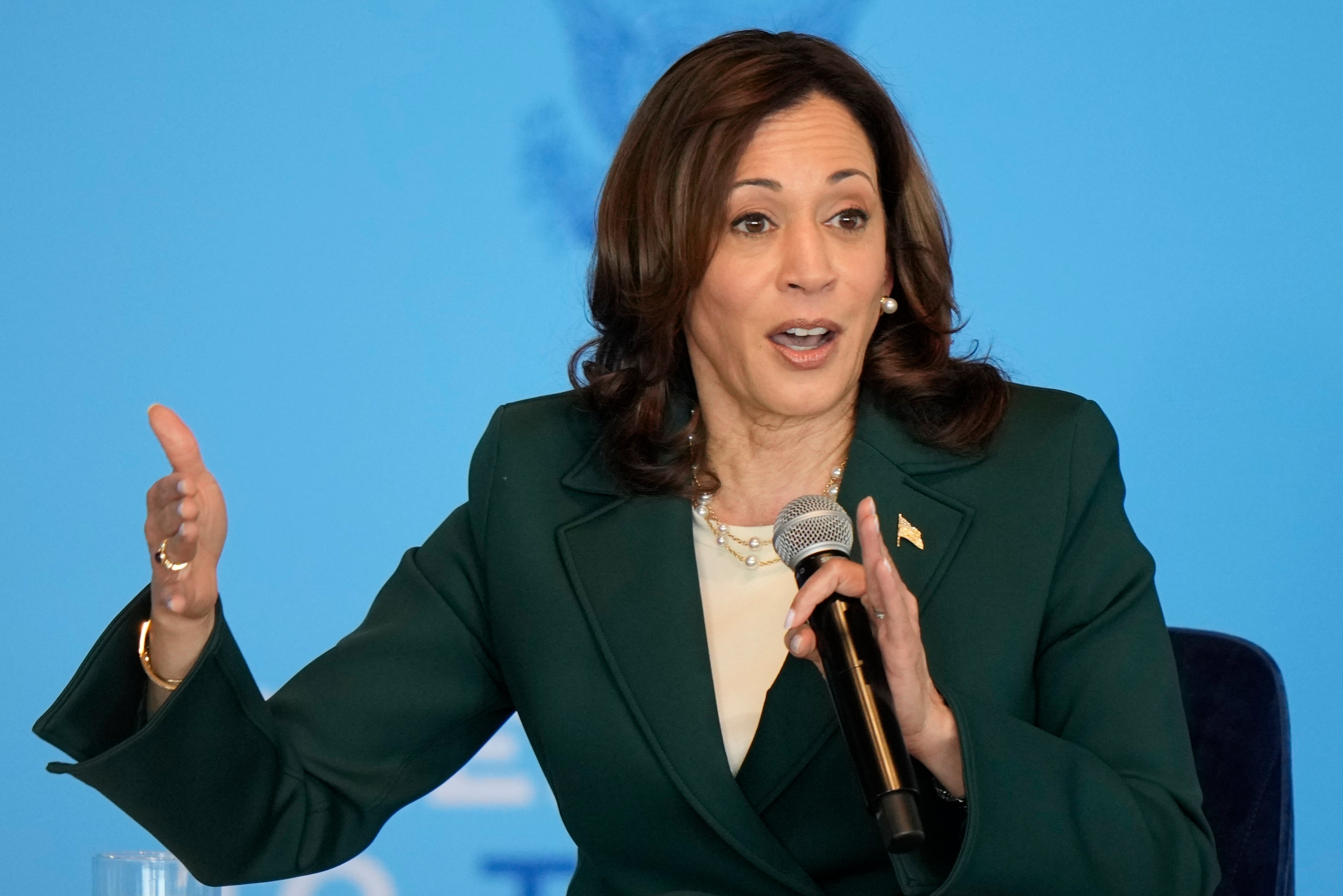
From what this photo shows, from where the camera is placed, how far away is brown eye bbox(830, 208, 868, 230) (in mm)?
1717

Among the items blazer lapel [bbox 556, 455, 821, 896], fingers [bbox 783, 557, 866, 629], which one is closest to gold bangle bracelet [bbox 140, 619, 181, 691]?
blazer lapel [bbox 556, 455, 821, 896]

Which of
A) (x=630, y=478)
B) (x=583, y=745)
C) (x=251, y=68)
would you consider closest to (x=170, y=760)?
(x=583, y=745)

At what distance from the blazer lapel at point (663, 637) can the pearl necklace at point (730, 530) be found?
63 millimetres

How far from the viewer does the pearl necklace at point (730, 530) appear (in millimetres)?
1736

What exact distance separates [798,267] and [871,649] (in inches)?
24.4

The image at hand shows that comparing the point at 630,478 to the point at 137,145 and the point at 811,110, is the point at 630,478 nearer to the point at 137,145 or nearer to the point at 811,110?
the point at 811,110

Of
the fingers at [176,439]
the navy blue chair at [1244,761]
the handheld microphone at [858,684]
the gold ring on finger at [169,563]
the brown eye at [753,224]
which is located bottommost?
the navy blue chair at [1244,761]

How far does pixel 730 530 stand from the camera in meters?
1.77

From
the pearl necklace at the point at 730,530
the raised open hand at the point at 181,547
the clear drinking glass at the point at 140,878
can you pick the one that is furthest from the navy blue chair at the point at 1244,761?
the clear drinking glass at the point at 140,878

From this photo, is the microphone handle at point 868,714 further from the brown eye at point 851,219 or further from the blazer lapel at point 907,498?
the brown eye at point 851,219

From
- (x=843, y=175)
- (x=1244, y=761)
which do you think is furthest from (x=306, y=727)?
(x=1244, y=761)

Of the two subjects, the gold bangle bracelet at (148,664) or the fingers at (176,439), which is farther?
the gold bangle bracelet at (148,664)

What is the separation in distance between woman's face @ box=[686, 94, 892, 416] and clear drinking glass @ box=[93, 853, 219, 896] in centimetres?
88

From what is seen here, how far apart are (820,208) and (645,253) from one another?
9.2 inches
